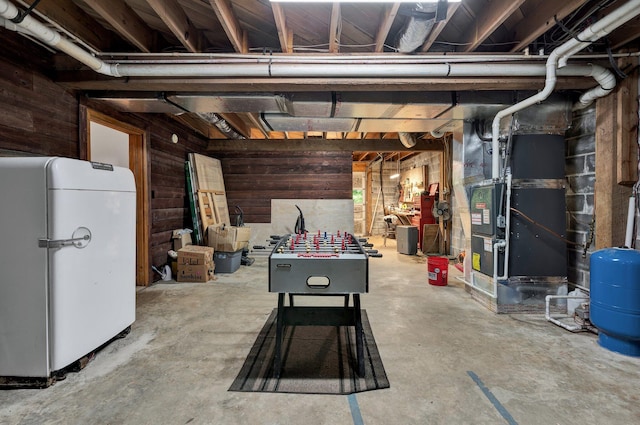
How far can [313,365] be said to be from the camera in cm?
224

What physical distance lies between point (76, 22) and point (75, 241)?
2037 millimetres

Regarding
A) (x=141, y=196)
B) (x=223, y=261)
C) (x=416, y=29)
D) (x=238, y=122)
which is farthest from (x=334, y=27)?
(x=223, y=261)

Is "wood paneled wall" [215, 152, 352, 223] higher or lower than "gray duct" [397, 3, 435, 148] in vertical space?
lower

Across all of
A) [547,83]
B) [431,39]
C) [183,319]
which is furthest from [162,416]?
[547,83]

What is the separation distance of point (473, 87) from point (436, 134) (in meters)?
1.99

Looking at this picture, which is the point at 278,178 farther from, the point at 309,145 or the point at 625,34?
the point at 625,34

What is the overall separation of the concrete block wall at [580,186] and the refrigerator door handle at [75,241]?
14.9 ft

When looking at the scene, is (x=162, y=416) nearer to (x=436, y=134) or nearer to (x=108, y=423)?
(x=108, y=423)

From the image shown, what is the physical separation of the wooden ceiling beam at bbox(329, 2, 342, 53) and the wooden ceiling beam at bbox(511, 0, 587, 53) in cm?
166

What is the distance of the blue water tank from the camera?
7.47 ft

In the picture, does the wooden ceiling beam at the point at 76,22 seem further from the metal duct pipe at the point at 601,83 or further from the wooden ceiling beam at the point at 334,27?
the metal duct pipe at the point at 601,83

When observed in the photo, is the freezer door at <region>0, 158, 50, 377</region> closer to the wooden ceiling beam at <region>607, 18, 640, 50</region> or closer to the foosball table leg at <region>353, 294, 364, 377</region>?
the foosball table leg at <region>353, 294, 364, 377</region>

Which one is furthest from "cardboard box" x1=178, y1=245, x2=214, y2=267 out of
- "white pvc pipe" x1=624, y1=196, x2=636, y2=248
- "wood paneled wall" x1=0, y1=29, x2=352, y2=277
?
"white pvc pipe" x1=624, y1=196, x2=636, y2=248

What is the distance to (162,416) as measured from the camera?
1.70 m
